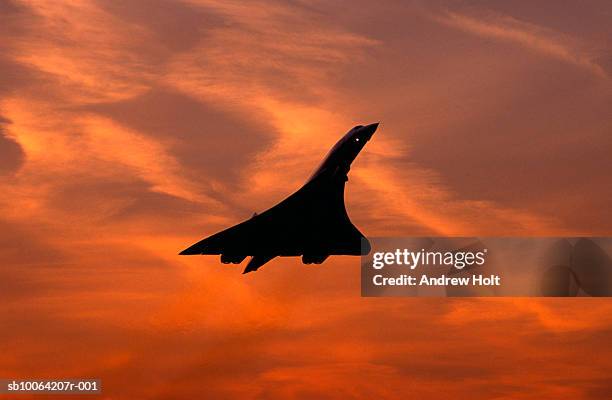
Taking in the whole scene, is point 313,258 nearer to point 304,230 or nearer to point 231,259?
point 304,230

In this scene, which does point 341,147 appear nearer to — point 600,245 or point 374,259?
point 374,259

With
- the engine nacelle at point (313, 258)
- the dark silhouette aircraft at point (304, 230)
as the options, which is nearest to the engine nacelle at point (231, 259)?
the dark silhouette aircraft at point (304, 230)

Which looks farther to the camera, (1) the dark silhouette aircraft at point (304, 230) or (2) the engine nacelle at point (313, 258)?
(2) the engine nacelle at point (313, 258)

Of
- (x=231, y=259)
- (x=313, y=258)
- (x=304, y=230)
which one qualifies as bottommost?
(x=231, y=259)

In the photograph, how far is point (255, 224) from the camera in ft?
110

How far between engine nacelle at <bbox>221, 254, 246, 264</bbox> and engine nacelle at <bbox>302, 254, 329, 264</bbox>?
146 inches

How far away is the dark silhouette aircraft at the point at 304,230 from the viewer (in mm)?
31984

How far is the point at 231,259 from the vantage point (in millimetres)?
32219

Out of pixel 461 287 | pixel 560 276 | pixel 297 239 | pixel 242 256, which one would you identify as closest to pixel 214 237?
pixel 242 256

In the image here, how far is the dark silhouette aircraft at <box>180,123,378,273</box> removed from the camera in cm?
3198

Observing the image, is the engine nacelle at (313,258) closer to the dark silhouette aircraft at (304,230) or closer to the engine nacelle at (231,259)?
the dark silhouette aircraft at (304,230)

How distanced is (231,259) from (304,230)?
16.6 ft

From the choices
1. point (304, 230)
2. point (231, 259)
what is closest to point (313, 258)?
point (304, 230)

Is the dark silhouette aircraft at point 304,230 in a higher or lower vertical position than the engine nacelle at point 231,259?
higher
